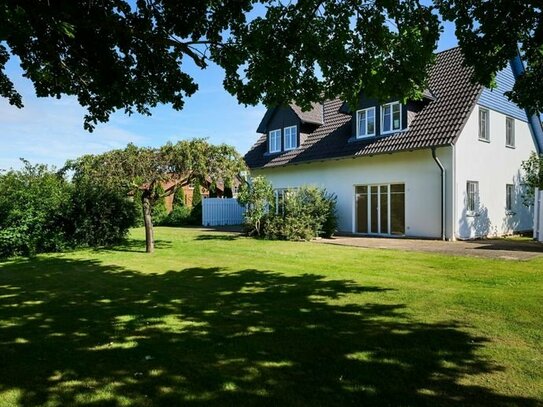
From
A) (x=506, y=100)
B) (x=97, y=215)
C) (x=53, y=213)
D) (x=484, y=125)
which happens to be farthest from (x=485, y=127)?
(x=53, y=213)

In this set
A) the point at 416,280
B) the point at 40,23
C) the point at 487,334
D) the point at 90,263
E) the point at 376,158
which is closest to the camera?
the point at 487,334

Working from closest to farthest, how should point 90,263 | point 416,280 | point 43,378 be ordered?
point 43,378 < point 416,280 < point 90,263

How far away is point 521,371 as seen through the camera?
167 inches

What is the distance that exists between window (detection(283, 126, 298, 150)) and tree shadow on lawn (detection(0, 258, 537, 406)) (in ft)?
56.3

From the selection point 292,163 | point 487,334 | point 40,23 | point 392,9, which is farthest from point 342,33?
point 292,163

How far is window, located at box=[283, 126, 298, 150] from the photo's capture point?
24.6 metres

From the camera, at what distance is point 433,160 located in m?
17.7

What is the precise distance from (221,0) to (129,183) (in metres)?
9.72

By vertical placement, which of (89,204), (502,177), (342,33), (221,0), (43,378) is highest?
(221,0)

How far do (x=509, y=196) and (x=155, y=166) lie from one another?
16.3 meters

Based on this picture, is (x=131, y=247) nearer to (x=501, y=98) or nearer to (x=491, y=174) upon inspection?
(x=491, y=174)

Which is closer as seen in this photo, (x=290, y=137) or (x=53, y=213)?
(x=53, y=213)

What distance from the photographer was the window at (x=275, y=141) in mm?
25688

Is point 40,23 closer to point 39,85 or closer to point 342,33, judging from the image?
point 39,85
